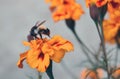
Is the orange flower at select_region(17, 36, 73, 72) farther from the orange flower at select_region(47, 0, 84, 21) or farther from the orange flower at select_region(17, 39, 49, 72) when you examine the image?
the orange flower at select_region(47, 0, 84, 21)

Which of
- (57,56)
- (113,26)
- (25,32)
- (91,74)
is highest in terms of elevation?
(57,56)

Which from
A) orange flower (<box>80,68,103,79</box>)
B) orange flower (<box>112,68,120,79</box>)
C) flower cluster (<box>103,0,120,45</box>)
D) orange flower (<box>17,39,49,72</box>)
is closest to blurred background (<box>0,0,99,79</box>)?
orange flower (<box>80,68,103,79</box>)

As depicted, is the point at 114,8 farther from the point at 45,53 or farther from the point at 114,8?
the point at 45,53

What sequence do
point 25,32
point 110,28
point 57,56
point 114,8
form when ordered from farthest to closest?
point 25,32 → point 110,28 → point 114,8 → point 57,56

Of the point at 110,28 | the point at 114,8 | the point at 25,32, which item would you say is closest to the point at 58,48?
the point at 114,8

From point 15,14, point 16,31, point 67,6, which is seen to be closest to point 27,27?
point 16,31
